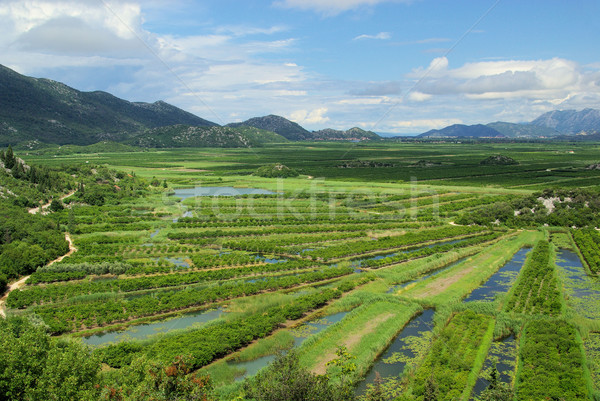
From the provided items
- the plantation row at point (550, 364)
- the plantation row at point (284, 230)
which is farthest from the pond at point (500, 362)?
the plantation row at point (284, 230)

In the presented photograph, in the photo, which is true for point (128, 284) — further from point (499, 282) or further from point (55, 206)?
point (55, 206)

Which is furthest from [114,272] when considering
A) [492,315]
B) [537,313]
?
[537,313]

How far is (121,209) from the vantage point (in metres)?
70.9

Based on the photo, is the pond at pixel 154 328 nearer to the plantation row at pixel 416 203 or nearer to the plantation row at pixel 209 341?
the plantation row at pixel 209 341

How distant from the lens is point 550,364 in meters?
22.0

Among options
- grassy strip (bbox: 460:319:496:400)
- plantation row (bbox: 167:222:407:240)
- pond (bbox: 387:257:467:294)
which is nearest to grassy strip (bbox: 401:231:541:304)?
A: pond (bbox: 387:257:467:294)

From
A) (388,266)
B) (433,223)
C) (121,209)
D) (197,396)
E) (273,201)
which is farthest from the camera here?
(273,201)

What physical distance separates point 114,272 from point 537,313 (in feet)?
112

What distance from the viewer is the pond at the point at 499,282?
33.7 metres

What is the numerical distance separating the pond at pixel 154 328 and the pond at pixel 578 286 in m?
25.5

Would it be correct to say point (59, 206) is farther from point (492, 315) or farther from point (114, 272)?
point (492, 315)

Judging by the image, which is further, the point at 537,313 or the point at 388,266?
the point at 388,266

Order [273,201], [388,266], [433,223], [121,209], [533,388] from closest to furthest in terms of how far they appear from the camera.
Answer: [533,388]
[388,266]
[433,223]
[121,209]
[273,201]

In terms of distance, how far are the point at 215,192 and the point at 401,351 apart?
70547 mm
